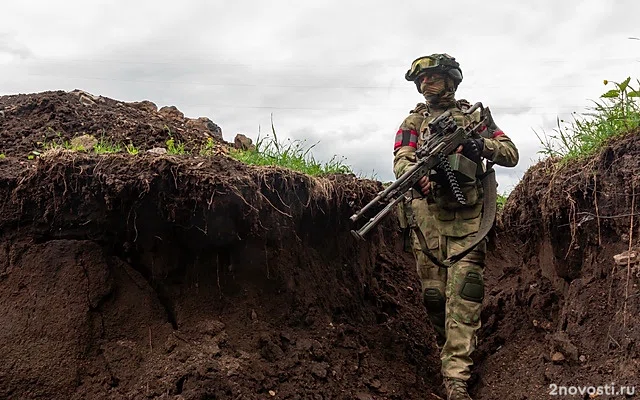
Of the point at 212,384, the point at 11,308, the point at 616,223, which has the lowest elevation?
the point at 212,384

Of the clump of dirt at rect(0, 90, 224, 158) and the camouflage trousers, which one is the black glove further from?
the clump of dirt at rect(0, 90, 224, 158)

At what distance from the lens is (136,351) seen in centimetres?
443

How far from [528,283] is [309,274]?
1868mm

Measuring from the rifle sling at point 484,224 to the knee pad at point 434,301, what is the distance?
211 millimetres

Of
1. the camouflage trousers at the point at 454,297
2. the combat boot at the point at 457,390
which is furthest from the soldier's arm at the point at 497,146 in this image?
the combat boot at the point at 457,390

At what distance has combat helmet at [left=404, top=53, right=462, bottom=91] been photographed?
197 inches

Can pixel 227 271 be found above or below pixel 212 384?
above

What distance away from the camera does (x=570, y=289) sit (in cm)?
472

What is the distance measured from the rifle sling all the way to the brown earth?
0.45 meters

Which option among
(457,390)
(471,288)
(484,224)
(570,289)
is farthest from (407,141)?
(457,390)

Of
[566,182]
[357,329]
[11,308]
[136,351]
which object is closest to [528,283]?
[566,182]

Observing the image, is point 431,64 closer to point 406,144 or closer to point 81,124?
point 406,144

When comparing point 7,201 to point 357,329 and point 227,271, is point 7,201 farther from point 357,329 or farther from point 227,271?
point 357,329

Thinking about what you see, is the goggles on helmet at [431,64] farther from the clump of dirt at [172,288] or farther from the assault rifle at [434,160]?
the clump of dirt at [172,288]
